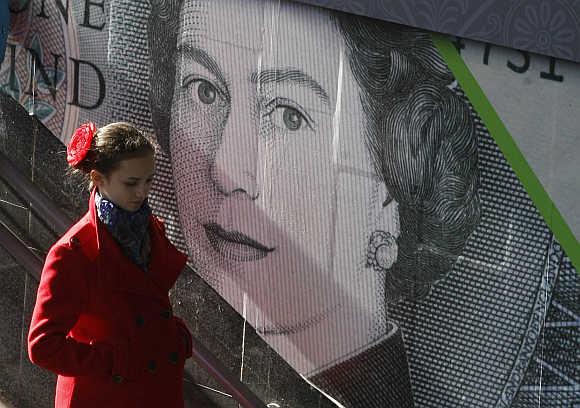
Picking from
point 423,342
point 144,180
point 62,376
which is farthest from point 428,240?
point 62,376

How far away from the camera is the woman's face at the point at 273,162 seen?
4180 millimetres

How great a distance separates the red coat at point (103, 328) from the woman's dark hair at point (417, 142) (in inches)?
35.9

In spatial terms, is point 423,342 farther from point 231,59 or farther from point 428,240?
point 231,59

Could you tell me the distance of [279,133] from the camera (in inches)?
171

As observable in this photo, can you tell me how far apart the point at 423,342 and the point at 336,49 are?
111 cm

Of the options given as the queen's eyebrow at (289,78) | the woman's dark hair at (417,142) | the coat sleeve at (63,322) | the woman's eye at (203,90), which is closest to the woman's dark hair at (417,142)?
the woman's dark hair at (417,142)

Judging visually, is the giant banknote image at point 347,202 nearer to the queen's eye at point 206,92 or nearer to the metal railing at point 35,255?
the queen's eye at point 206,92

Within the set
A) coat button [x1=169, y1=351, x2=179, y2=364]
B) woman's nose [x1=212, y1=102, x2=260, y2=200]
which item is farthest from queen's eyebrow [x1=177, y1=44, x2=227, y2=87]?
coat button [x1=169, y1=351, x2=179, y2=364]

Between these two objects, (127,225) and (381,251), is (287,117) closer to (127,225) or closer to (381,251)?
(381,251)

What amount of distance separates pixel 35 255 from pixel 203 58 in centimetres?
104

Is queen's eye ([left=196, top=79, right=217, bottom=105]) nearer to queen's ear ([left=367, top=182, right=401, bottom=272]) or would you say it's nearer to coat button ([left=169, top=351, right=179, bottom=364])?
queen's ear ([left=367, top=182, right=401, bottom=272])

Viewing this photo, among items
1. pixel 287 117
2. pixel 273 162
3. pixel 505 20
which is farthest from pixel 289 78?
pixel 505 20

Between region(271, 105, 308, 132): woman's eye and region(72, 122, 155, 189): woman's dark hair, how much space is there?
0.91 m

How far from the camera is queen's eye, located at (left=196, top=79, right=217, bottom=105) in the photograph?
4512mm
